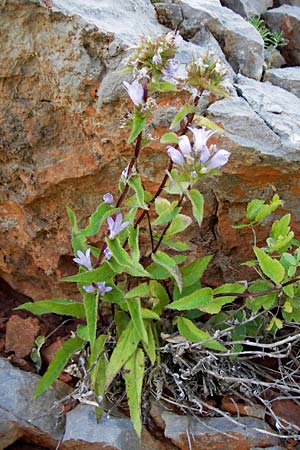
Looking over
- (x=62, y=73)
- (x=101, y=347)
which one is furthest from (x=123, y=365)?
(x=62, y=73)

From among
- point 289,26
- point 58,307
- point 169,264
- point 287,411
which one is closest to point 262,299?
point 169,264

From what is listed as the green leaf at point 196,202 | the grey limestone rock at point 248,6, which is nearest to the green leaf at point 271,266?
the green leaf at point 196,202

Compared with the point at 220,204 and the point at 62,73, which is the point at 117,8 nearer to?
the point at 62,73

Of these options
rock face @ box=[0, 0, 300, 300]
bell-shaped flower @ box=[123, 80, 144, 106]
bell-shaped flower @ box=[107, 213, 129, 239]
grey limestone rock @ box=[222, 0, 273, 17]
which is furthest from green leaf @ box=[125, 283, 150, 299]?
grey limestone rock @ box=[222, 0, 273, 17]

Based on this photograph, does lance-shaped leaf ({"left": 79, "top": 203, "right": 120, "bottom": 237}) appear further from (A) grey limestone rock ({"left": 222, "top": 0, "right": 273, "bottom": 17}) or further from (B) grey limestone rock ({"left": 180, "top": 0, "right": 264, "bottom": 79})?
(A) grey limestone rock ({"left": 222, "top": 0, "right": 273, "bottom": 17})

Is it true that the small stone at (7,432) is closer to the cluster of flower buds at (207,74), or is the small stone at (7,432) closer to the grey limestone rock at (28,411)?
the grey limestone rock at (28,411)
